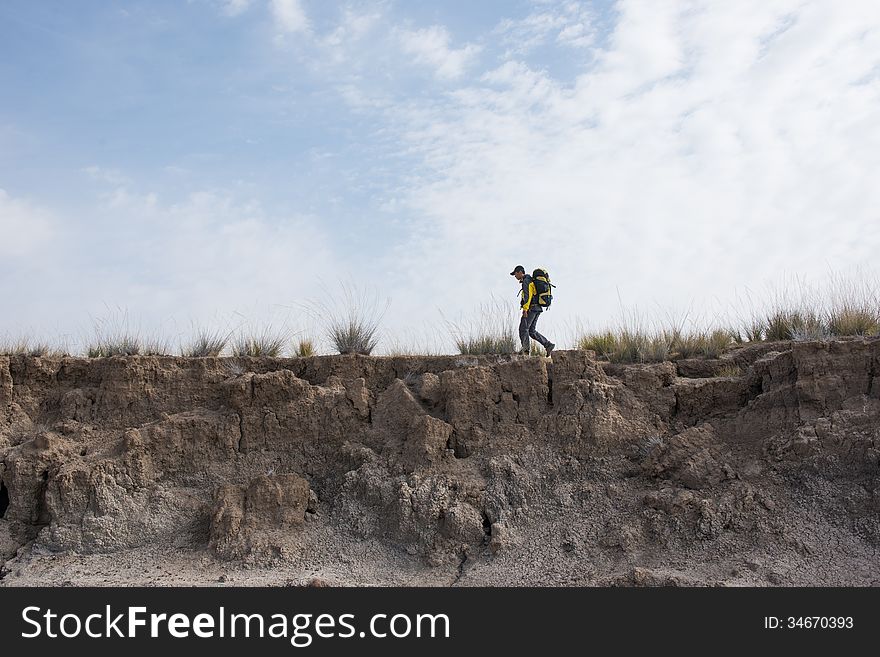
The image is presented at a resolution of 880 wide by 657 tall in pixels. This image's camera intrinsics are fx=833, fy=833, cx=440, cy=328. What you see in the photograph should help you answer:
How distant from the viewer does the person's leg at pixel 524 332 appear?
1090cm

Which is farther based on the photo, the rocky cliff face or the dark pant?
the dark pant

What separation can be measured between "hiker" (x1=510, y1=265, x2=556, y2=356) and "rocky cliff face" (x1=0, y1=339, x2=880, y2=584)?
55cm

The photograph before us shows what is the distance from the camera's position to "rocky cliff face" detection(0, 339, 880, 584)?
27.5ft

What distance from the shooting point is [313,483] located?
964 cm

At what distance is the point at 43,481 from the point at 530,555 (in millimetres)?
5483

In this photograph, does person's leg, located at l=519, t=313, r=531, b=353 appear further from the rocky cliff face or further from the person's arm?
the rocky cliff face

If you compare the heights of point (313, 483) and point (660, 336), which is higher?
point (660, 336)

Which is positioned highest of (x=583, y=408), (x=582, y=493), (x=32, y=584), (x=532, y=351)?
(x=532, y=351)

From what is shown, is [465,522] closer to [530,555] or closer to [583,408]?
[530,555]

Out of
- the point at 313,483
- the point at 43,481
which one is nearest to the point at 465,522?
the point at 313,483

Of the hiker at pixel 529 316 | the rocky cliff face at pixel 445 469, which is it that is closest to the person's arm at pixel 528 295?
the hiker at pixel 529 316

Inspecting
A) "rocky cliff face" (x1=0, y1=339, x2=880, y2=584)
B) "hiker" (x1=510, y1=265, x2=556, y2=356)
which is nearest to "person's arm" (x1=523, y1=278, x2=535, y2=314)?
"hiker" (x1=510, y1=265, x2=556, y2=356)

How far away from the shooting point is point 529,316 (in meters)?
11.1

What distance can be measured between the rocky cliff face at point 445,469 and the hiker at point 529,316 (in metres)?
0.55
